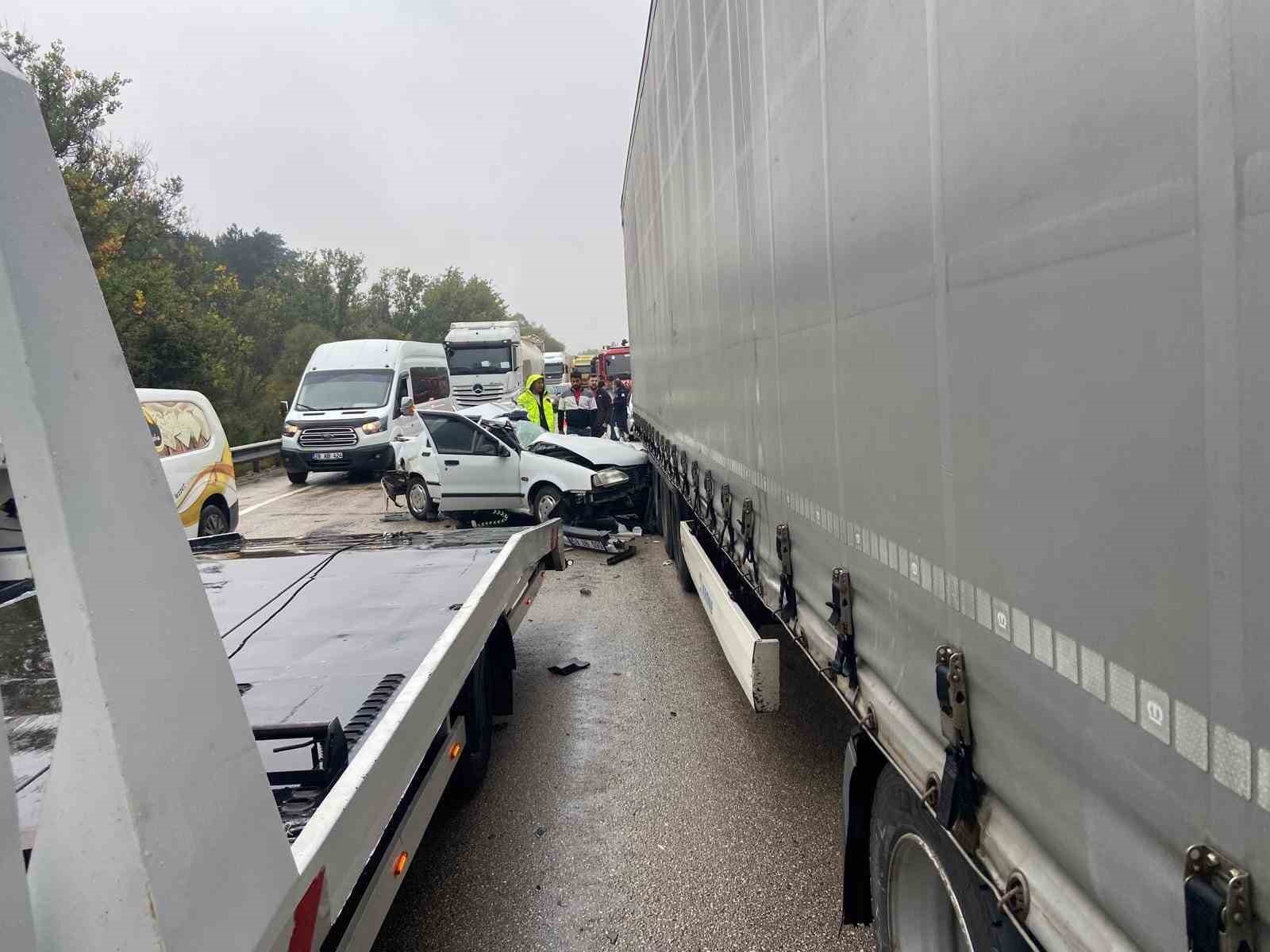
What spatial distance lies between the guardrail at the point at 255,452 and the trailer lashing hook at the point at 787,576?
20.3 metres

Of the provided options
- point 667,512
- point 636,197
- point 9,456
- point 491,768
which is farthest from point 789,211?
point 636,197

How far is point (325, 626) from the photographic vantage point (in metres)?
4.16

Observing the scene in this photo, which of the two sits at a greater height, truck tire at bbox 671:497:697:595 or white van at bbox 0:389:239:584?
white van at bbox 0:389:239:584

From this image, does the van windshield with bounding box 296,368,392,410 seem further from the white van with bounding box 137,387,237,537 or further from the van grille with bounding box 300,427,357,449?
the white van with bounding box 137,387,237,537

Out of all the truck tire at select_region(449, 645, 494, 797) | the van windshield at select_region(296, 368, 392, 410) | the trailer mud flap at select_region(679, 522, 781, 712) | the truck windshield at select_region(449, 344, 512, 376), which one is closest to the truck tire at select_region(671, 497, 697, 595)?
the trailer mud flap at select_region(679, 522, 781, 712)

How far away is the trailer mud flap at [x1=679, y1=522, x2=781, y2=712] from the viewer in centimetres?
404

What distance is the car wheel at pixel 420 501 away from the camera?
14.3 meters

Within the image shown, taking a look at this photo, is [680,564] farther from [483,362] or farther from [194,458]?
[483,362]

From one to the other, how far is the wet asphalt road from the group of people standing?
11.1 m

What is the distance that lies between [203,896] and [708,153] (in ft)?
15.7

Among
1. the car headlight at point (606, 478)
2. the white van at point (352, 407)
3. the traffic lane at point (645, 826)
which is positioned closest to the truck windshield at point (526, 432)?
the car headlight at point (606, 478)

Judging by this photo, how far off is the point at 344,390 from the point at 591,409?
6.39 meters

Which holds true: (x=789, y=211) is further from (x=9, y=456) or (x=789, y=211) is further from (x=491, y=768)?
(x=491, y=768)

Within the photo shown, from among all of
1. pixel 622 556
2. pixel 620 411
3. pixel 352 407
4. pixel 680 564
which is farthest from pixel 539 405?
pixel 620 411
